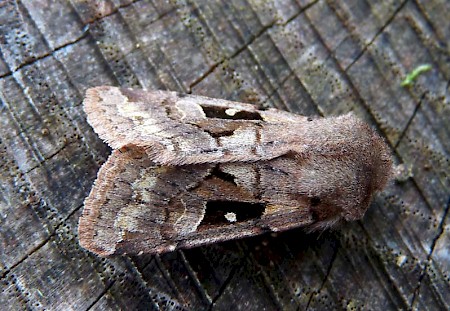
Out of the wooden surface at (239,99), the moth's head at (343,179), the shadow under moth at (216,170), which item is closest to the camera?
the wooden surface at (239,99)

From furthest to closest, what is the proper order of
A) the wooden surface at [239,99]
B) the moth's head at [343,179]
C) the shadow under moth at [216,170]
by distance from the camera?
the moth's head at [343,179] < the shadow under moth at [216,170] < the wooden surface at [239,99]

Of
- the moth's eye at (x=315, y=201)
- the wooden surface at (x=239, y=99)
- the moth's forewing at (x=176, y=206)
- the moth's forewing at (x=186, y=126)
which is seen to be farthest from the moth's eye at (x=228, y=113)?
the moth's eye at (x=315, y=201)

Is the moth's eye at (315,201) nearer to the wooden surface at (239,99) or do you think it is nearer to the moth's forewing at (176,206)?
the moth's forewing at (176,206)

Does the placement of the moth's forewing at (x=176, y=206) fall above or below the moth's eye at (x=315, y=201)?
above

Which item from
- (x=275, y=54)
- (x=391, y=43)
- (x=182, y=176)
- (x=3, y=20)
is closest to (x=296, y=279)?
(x=182, y=176)

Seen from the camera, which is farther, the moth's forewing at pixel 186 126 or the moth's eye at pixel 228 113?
the moth's eye at pixel 228 113

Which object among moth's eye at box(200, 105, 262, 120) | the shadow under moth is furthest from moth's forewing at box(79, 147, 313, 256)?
moth's eye at box(200, 105, 262, 120)

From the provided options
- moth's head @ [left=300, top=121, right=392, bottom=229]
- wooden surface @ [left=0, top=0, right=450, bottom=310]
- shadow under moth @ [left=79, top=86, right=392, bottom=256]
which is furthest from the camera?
moth's head @ [left=300, top=121, right=392, bottom=229]

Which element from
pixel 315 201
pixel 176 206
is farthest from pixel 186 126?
pixel 315 201

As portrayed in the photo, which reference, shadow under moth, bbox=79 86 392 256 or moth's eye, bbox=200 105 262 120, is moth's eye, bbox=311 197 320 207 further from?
moth's eye, bbox=200 105 262 120
